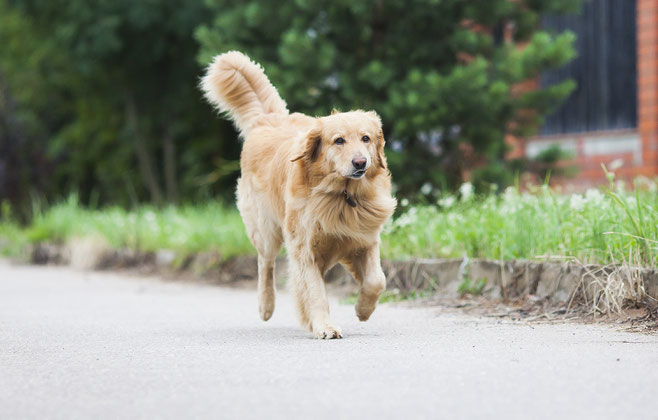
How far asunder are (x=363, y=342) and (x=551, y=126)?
1048 centimetres

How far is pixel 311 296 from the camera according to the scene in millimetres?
5125

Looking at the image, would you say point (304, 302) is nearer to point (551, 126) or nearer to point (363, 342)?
point (363, 342)

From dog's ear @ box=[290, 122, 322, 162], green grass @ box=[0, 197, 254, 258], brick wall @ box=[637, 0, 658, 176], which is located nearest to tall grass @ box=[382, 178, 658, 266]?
dog's ear @ box=[290, 122, 322, 162]

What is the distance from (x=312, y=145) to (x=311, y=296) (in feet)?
2.82

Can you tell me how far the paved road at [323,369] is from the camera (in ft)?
10.0

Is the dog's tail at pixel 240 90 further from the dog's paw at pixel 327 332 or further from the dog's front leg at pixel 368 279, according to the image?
the dog's paw at pixel 327 332

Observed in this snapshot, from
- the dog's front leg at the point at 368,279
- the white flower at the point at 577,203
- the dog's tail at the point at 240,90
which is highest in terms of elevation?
the dog's tail at the point at 240,90

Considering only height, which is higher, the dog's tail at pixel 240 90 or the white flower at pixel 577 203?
the dog's tail at pixel 240 90

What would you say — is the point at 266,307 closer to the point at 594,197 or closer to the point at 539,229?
the point at 539,229

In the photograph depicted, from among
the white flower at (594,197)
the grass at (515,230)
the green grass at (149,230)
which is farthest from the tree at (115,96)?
the white flower at (594,197)

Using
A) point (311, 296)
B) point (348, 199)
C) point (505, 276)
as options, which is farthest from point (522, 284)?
point (311, 296)

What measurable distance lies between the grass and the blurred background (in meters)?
0.32

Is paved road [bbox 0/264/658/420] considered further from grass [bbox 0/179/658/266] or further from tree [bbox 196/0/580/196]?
tree [bbox 196/0/580/196]

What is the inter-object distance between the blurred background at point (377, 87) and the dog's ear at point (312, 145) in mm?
2177
